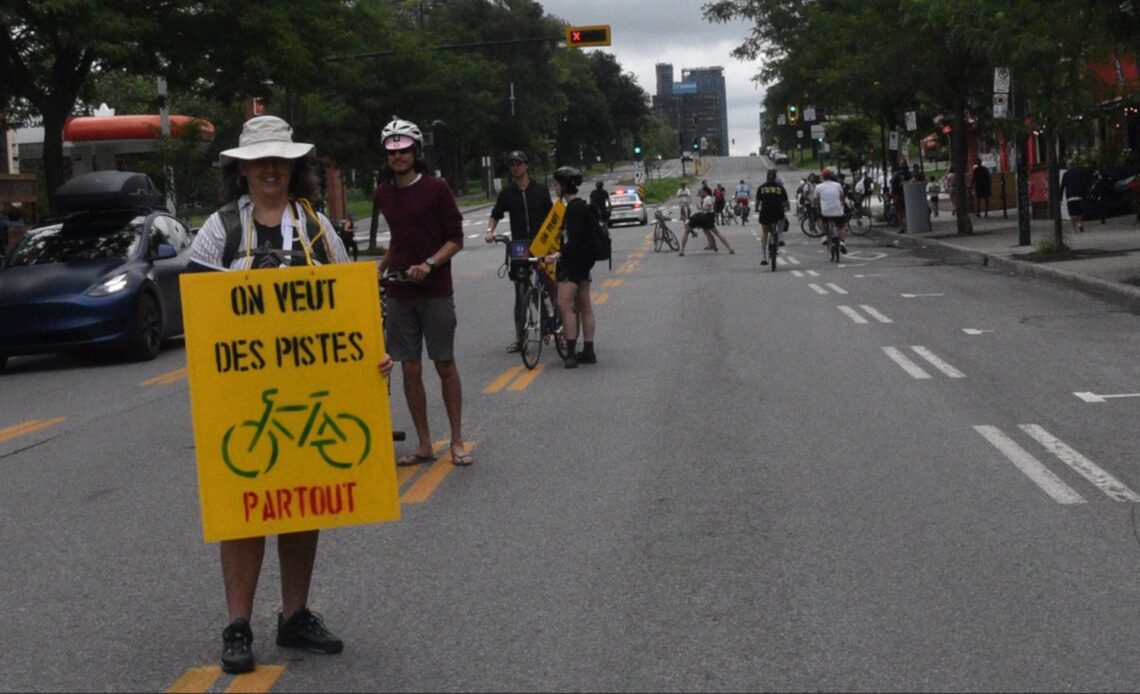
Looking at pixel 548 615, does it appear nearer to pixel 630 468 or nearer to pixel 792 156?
pixel 630 468

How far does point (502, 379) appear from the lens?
14016 mm

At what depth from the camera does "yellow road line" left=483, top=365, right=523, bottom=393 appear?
43.8 ft

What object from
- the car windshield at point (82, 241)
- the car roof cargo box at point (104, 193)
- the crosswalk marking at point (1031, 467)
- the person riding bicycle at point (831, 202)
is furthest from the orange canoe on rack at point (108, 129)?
the crosswalk marking at point (1031, 467)

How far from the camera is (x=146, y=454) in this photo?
35.3 feet

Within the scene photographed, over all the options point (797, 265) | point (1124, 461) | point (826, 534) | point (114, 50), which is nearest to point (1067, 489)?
point (1124, 461)

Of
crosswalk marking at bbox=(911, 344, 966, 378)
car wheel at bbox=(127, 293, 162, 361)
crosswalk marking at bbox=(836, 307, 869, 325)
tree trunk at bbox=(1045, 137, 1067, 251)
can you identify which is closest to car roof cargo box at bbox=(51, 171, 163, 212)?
car wheel at bbox=(127, 293, 162, 361)

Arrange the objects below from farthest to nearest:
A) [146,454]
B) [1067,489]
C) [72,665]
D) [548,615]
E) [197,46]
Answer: [197,46]
[146,454]
[1067,489]
[548,615]
[72,665]

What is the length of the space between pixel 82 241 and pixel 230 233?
13.5 metres

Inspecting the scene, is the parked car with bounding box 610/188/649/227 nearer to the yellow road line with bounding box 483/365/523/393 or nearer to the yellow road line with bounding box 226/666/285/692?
the yellow road line with bounding box 483/365/523/393

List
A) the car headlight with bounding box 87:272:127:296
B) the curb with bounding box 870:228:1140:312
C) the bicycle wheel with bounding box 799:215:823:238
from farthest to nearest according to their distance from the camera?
the bicycle wheel with bounding box 799:215:823:238 < the curb with bounding box 870:228:1140:312 < the car headlight with bounding box 87:272:127:296

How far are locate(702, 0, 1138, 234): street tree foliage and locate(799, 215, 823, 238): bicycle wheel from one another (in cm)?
319

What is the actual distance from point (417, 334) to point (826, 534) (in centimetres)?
302

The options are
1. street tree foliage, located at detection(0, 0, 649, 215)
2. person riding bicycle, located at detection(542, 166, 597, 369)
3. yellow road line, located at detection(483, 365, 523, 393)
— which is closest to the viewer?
yellow road line, located at detection(483, 365, 523, 393)

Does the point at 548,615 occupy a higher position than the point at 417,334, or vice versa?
the point at 417,334
